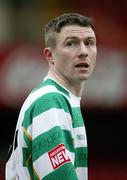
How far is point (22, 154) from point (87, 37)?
62cm

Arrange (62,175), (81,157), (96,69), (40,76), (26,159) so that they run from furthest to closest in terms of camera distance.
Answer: (96,69), (40,76), (81,157), (26,159), (62,175)

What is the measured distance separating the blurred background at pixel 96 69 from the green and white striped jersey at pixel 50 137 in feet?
16.5

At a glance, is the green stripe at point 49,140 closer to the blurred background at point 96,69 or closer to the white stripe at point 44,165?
the white stripe at point 44,165

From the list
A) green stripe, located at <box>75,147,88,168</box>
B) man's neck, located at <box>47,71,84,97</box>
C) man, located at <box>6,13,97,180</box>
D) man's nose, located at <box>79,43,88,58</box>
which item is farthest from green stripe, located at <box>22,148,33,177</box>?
man's nose, located at <box>79,43,88,58</box>

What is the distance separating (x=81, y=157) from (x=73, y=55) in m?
0.46

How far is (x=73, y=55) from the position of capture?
15.2 ft

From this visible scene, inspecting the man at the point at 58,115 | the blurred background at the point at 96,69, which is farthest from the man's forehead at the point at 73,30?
the blurred background at the point at 96,69

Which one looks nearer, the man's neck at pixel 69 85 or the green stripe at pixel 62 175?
the green stripe at pixel 62 175

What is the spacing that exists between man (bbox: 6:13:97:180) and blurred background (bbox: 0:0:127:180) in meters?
4.93

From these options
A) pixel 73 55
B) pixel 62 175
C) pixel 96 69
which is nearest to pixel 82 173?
pixel 62 175

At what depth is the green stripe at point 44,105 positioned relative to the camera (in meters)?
4.43

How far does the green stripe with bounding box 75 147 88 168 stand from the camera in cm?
458

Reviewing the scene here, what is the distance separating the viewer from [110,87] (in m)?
9.98

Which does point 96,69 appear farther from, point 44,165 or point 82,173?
point 44,165
